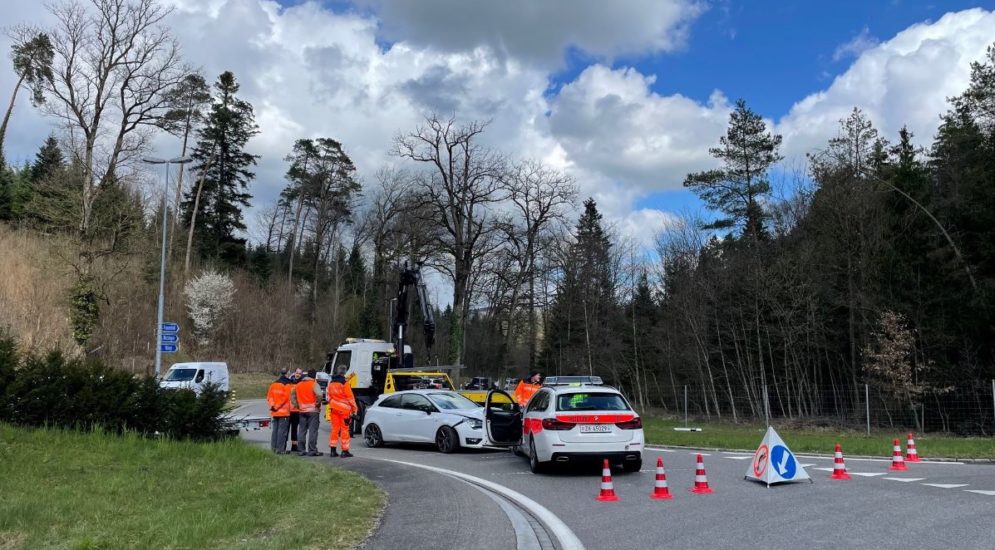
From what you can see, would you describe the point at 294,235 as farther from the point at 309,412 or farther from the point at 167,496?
the point at 167,496

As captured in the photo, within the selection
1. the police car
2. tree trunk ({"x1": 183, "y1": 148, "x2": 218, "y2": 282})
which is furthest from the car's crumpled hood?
tree trunk ({"x1": 183, "y1": 148, "x2": 218, "y2": 282})

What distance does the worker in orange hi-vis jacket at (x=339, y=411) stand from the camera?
51.7 feet

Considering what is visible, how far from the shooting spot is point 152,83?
30719 mm

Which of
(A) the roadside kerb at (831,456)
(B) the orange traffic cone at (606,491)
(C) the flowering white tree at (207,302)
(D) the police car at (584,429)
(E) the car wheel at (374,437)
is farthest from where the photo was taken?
(C) the flowering white tree at (207,302)

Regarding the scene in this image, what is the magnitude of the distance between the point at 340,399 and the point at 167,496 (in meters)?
6.83

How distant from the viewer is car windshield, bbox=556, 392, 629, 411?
12688 mm

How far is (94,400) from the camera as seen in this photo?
12.5m

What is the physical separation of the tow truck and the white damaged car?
4.08 meters

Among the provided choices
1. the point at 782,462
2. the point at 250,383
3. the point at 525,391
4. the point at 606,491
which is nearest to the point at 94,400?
the point at 606,491

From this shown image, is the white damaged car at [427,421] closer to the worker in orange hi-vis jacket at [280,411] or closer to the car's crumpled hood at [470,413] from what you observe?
the car's crumpled hood at [470,413]

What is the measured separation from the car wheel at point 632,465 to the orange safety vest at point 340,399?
19.9 feet

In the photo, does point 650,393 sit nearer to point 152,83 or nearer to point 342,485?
point 152,83

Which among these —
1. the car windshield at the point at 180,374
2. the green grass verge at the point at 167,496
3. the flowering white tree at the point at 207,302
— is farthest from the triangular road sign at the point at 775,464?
the flowering white tree at the point at 207,302

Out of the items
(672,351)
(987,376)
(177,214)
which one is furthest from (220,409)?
(177,214)
